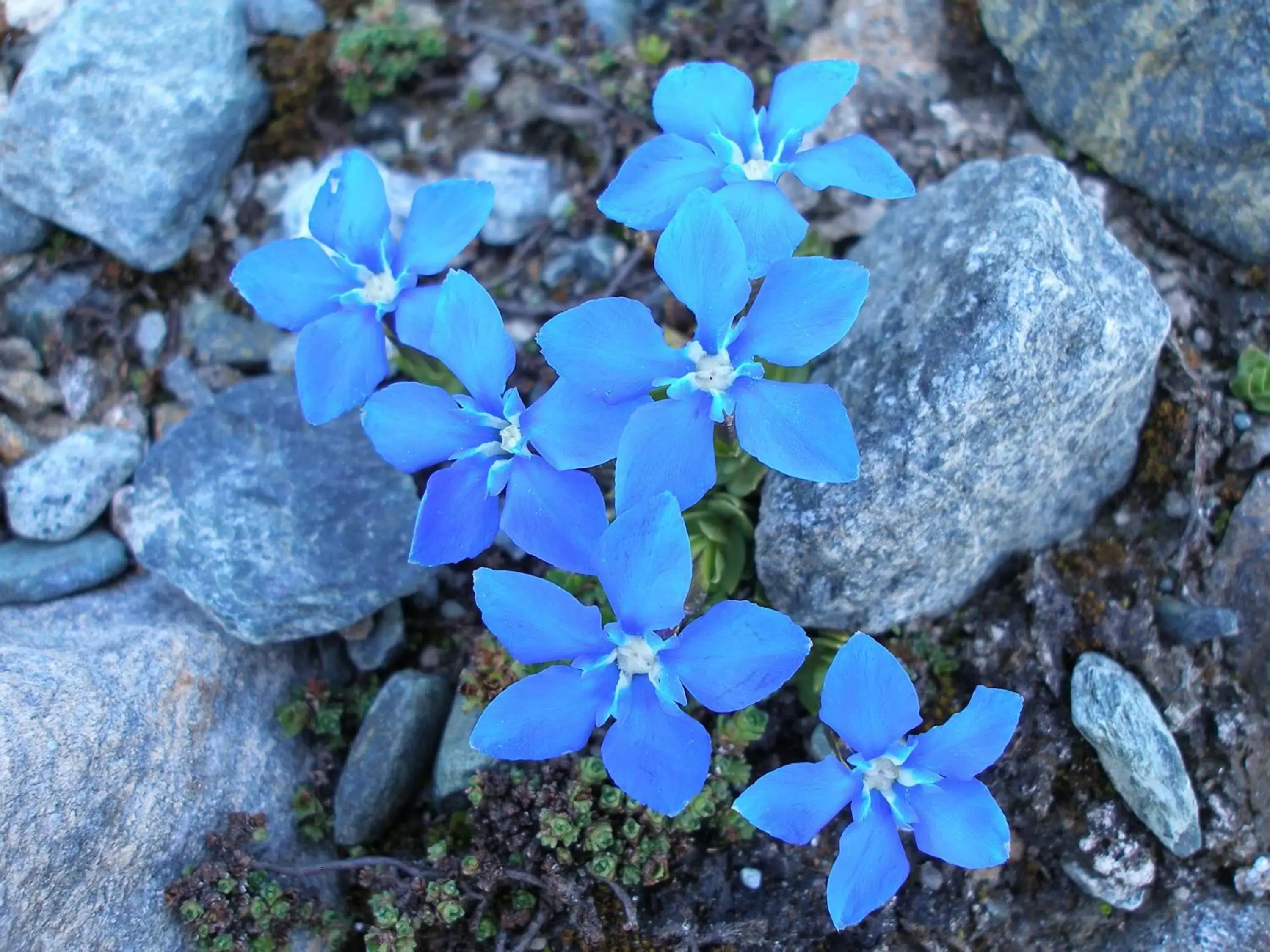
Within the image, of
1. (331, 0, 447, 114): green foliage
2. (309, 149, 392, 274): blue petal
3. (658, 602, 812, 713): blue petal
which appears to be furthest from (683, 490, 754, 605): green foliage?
(331, 0, 447, 114): green foliage

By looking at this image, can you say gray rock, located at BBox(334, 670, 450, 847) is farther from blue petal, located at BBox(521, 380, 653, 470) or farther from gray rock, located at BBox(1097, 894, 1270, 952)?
gray rock, located at BBox(1097, 894, 1270, 952)

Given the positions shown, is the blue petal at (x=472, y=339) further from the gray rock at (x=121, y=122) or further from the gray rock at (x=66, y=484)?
the gray rock at (x=121, y=122)

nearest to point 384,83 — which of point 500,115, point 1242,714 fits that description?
point 500,115

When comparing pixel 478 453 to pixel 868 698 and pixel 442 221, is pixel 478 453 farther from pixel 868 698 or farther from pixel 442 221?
pixel 868 698

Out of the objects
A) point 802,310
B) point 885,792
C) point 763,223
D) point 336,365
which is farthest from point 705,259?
point 885,792

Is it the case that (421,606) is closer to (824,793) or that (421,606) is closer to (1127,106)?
(824,793)

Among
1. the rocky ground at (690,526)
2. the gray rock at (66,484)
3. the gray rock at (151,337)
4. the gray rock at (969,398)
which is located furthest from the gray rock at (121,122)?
the gray rock at (969,398)
